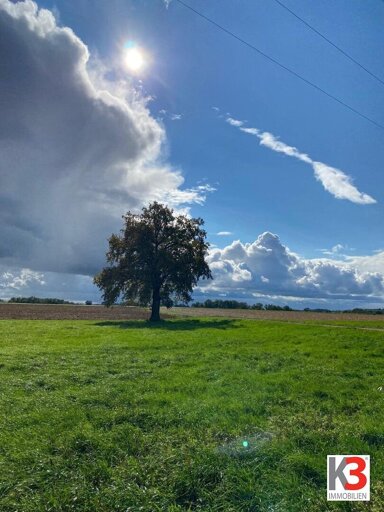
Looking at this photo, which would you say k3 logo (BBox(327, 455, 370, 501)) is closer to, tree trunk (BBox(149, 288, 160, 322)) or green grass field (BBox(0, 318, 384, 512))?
green grass field (BBox(0, 318, 384, 512))

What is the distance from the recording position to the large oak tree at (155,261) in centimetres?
4906

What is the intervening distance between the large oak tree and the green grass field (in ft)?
112

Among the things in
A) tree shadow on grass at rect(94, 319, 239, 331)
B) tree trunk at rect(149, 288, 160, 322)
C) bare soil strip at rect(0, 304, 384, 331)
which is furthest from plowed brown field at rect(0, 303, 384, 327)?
tree shadow on grass at rect(94, 319, 239, 331)

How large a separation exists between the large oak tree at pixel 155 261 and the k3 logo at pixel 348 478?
138ft

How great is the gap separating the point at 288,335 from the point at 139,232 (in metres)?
28.5

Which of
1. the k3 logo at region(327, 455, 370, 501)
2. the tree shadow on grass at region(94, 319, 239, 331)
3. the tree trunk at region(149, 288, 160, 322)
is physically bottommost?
the k3 logo at region(327, 455, 370, 501)

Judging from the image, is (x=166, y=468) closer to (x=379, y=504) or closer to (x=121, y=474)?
(x=121, y=474)

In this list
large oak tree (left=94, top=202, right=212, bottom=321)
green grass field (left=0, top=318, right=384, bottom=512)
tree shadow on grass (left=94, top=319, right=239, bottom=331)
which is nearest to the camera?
green grass field (left=0, top=318, right=384, bottom=512)

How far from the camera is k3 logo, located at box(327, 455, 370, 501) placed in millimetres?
5605

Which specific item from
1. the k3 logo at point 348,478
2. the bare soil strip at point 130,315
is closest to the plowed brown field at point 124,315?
the bare soil strip at point 130,315

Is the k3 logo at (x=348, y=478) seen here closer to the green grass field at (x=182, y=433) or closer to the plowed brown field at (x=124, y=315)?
the green grass field at (x=182, y=433)

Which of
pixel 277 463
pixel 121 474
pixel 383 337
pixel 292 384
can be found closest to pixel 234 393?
pixel 292 384

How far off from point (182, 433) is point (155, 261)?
136 ft

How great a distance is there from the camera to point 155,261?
1925 inches
